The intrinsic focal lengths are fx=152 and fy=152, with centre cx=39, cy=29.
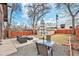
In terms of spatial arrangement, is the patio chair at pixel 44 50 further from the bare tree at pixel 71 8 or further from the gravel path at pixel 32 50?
the bare tree at pixel 71 8

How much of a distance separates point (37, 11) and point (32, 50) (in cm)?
37

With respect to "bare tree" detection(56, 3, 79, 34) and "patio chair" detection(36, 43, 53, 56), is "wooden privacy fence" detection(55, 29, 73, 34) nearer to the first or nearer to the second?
"bare tree" detection(56, 3, 79, 34)

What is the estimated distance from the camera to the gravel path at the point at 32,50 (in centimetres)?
142

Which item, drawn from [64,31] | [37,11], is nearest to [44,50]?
[64,31]

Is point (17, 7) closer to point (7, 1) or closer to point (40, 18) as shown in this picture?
point (7, 1)

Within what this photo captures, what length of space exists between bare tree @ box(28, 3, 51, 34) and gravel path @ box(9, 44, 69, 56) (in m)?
0.21

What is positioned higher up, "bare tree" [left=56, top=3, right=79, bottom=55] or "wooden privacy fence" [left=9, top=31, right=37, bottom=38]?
"bare tree" [left=56, top=3, right=79, bottom=55]

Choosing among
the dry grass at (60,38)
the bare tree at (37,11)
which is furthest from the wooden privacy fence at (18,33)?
the dry grass at (60,38)

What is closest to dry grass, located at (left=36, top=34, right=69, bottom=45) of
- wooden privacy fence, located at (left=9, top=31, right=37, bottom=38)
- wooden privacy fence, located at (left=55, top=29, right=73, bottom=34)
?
wooden privacy fence, located at (left=55, top=29, right=73, bottom=34)

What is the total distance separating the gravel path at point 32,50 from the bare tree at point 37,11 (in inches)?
8.2

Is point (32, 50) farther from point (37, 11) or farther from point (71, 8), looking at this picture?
point (71, 8)

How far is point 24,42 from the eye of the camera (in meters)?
1.44

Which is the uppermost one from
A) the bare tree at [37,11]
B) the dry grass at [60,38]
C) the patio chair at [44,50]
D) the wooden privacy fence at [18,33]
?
the bare tree at [37,11]

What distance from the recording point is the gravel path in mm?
1415
